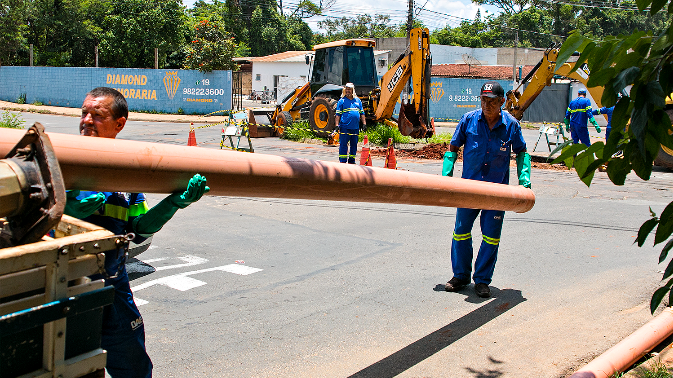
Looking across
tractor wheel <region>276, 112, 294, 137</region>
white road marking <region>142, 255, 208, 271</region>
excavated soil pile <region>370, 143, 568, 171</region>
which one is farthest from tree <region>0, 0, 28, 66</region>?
white road marking <region>142, 255, 208, 271</region>

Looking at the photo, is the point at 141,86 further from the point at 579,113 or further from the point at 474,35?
the point at 474,35

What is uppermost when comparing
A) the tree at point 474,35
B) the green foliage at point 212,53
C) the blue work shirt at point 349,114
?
the tree at point 474,35

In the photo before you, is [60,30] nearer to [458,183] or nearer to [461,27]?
[458,183]

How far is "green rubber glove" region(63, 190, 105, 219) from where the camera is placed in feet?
8.55

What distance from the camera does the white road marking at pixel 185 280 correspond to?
17.3 ft

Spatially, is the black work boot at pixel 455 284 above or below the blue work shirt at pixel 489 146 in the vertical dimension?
below

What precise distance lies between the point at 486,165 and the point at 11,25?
40788 mm

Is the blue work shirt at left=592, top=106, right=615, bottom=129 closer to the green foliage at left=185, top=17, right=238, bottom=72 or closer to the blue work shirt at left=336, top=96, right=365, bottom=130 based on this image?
the blue work shirt at left=336, top=96, right=365, bottom=130

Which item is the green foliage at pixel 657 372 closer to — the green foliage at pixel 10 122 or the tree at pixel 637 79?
the tree at pixel 637 79

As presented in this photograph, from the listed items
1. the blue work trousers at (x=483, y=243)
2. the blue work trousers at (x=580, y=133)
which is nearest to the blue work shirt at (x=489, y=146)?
the blue work trousers at (x=483, y=243)

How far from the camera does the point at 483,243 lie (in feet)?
17.4

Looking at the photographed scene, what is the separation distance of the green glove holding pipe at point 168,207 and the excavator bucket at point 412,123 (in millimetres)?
Result: 14033

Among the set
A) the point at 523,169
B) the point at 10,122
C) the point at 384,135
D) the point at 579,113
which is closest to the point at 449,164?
the point at 523,169

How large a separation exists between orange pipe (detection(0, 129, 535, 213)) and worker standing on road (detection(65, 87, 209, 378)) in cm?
13
